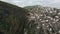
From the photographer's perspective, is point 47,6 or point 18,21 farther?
point 47,6

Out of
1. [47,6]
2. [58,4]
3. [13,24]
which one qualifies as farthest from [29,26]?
[58,4]

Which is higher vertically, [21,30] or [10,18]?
[10,18]

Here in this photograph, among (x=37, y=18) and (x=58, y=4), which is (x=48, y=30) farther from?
(x=58, y=4)
